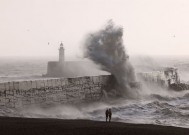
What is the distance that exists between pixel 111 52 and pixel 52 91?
9249 mm

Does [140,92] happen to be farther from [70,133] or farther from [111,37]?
[70,133]

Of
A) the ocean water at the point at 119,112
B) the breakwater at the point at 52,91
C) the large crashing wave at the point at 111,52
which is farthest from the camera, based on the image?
the large crashing wave at the point at 111,52

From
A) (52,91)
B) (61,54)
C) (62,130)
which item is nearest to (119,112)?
(52,91)

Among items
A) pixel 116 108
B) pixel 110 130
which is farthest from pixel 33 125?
pixel 116 108

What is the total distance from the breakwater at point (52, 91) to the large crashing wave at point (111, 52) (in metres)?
2.86

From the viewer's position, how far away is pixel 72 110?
57.4ft

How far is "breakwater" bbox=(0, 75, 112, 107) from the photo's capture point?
51.6ft

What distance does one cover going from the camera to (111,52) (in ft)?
85.4

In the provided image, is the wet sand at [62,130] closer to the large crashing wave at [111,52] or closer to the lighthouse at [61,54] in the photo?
the large crashing wave at [111,52]

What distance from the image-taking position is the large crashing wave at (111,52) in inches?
969

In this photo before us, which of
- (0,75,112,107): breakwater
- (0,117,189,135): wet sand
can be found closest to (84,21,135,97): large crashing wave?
(0,75,112,107): breakwater

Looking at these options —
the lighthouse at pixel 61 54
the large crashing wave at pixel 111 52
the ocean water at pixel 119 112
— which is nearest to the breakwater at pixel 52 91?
the ocean water at pixel 119 112

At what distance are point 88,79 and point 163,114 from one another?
5323 millimetres

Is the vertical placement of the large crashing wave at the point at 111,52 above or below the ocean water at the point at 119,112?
above
